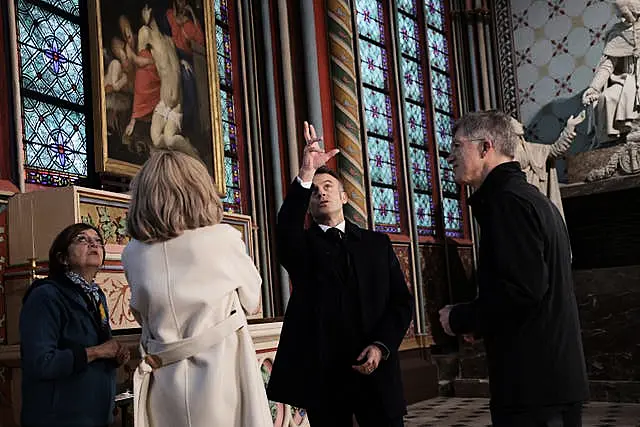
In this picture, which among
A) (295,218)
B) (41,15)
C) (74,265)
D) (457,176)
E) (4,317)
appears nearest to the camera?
(457,176)

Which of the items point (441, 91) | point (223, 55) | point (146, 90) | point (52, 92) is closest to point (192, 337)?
point (52, 92)

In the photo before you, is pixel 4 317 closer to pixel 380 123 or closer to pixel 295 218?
pixel 295 218

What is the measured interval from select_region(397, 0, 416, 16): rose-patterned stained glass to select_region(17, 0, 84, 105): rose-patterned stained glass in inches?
227

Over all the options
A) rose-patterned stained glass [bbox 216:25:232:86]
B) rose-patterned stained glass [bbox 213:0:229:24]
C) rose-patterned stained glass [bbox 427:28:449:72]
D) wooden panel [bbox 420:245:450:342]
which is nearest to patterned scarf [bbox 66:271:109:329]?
rose-patterned stained glass [bbox 216:25:232:86]

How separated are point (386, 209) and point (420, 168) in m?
1.17

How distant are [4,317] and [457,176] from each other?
3.15 m

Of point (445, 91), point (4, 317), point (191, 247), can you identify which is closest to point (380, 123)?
point (445, 91)

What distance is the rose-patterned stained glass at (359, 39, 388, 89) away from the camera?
9.87m

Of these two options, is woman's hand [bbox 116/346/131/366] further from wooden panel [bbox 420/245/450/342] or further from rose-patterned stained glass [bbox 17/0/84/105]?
wooden panel [bbox 420/245/450/342]

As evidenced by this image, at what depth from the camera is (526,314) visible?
7.94 feet

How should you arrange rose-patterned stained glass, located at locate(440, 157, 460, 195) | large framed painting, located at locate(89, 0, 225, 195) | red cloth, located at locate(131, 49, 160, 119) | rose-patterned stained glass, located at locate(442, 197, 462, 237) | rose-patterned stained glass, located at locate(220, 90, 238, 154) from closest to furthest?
1. large framed painting, located at locate(89, 0, 225, 195)
2. red cloth, located at locate(131, 49, 160, 119)
3. rose-patterned stained glass, located at locate(220, 90, 238, 154)
4. rose-patterned stained glass, located at locate(442, 197, 462, 237)
5. rose-patterned stained glass, located at locate(440, 157, 460, 195)

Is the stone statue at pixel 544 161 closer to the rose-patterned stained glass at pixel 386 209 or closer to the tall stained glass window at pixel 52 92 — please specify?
the rose-patterned stained glass at pixel 386 209

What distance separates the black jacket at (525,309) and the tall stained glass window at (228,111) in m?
5.22

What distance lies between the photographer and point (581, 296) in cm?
888
